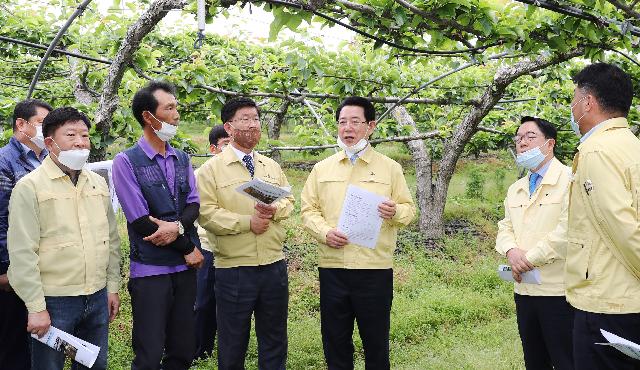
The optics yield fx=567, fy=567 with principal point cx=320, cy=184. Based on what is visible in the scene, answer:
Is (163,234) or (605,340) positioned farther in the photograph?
(163,234)

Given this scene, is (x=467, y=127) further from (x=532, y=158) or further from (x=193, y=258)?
(x=193, y=258)

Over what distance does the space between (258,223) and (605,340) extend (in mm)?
1985

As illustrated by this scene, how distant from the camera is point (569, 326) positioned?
3.24m

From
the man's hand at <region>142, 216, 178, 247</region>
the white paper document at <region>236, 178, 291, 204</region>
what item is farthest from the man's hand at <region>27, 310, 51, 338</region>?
the white paper document at <region>236, 178, 291, 204</region>

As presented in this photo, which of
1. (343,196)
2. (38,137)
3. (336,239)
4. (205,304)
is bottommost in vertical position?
(205,304)

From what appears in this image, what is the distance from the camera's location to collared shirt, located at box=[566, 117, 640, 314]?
2.33 metres

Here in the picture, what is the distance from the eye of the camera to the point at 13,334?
11.5 ft

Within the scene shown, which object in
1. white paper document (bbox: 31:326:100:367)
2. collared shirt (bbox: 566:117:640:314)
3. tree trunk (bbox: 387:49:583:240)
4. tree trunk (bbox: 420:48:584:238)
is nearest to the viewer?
collared shirt (bbox: 566:117:640:314)

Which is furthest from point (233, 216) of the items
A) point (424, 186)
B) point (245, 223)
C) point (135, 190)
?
point (424, 186)

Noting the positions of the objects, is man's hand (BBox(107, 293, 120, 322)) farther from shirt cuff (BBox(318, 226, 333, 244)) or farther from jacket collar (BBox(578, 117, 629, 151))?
jacket collar (BBox(578, 117, 629, 151))

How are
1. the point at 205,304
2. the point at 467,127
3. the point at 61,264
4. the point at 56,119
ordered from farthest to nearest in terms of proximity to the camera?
1. the point at 467,127
2. the point at 205,304
3. the point at 56,119
4. the point at 61,264

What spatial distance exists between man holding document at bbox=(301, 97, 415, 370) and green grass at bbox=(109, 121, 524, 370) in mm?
1210

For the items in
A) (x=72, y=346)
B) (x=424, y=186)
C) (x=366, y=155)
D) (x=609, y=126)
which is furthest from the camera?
(x=424, y=186)

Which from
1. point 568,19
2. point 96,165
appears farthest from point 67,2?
point 568,19
